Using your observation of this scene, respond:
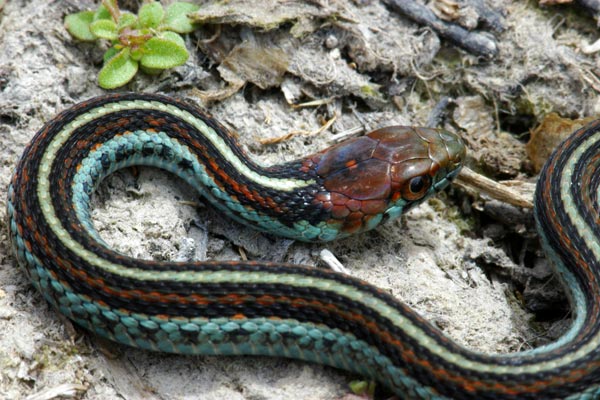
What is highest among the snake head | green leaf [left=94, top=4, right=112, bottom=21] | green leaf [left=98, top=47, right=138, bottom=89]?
the snake head

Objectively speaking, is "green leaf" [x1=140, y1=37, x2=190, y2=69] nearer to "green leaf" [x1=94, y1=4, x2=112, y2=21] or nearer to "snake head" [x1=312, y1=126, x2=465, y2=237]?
"green leaf" [x1=94, y1=4, x2=112, y2=21]

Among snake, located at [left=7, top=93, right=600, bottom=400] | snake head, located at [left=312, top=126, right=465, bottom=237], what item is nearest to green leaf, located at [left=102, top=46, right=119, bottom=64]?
snake, located at [left=7, top=93, right=600, bottom=400]

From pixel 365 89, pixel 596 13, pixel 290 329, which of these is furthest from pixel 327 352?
pixel 596 13

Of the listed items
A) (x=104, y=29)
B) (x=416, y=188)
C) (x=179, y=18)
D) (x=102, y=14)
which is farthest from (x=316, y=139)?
(x=102, y=14)

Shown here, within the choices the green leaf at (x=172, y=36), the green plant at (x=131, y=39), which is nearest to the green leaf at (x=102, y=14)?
the green plant at (x=131, y=39)

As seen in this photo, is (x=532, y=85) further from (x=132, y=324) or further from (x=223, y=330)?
(x=132, y=324)

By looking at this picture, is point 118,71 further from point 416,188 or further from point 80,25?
point 416,188
